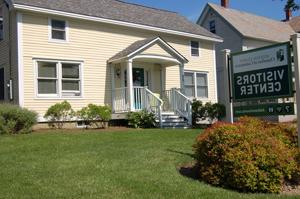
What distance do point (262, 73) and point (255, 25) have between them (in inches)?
1117

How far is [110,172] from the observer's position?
8391mm

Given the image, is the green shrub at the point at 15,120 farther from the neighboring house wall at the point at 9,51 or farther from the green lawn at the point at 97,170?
the neighboring house wall at the point at 9,51

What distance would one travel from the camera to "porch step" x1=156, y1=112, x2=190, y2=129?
19.8 meters

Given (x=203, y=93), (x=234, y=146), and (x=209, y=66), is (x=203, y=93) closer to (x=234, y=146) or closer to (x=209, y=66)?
(x=209, y=66)

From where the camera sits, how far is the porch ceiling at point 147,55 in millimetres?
20266

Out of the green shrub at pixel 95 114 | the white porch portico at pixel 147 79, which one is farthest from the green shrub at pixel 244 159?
the white porch portico at pixel 147 79

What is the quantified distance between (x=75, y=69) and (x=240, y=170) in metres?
13.1

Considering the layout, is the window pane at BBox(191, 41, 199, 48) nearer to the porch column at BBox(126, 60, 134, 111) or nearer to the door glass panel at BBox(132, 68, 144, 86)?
the door glass panel at BBox(132, 68, 144, 86)

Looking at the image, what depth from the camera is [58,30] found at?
63.5 ft

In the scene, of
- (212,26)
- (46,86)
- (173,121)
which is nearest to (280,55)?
(173,121)

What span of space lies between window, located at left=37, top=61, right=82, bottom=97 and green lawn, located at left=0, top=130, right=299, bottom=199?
20.1 feet

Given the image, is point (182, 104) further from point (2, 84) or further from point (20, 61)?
point (2, 84)

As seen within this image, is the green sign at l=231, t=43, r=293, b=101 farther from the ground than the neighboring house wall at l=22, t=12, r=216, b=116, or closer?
closer

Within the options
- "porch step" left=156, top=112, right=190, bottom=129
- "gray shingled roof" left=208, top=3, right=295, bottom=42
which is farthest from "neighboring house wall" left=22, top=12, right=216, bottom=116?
"gray shingled roof" left=208, top=3, right=295, bottom=42
